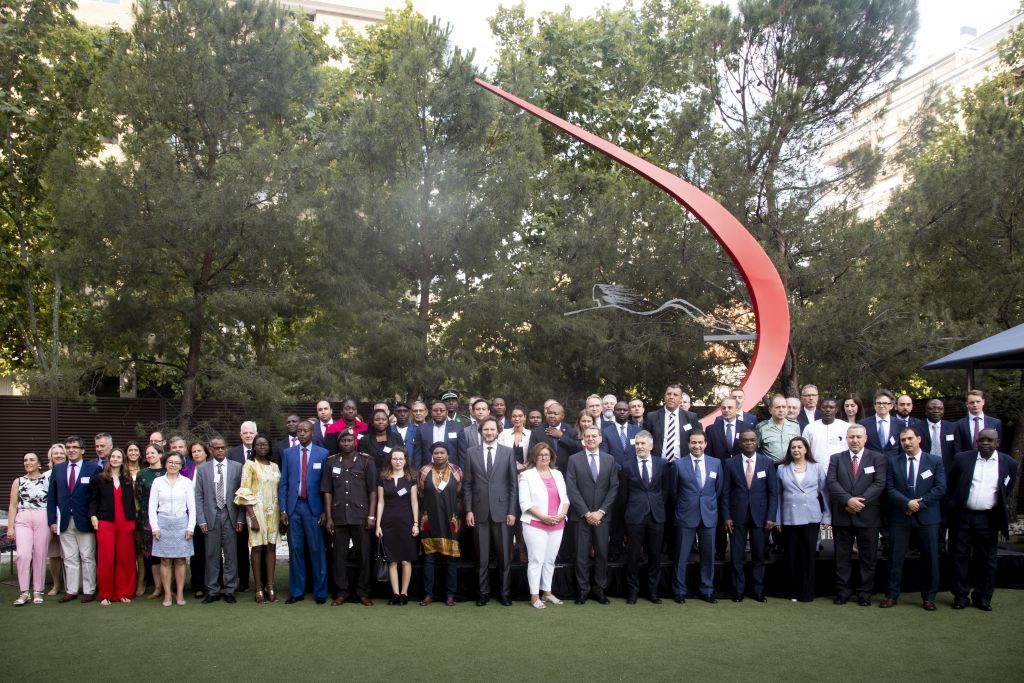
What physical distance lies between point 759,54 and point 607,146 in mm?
3863

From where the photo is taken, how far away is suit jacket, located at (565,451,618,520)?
24.4 ft

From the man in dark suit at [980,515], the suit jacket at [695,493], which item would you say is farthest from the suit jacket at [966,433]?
the suit jacket at [695,493]

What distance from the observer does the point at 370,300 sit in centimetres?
1309

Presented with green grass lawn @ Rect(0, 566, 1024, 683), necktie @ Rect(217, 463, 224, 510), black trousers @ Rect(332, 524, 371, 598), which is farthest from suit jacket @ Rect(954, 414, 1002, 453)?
necktie @ Rect(217, 463, 224, 510)

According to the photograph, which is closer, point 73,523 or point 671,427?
point 73,523

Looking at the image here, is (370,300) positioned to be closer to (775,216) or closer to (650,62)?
(775,216)

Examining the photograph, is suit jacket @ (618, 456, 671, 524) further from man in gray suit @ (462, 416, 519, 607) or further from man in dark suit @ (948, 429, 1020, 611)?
man in dark suit @ (948, 429, 1020, 611)

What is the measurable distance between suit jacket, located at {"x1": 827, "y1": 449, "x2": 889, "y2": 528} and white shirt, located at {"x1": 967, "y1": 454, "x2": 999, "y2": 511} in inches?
25.4

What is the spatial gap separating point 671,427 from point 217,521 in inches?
158

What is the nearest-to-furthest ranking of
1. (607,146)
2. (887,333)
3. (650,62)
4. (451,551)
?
(451,551) < (607,146) < (887,333) < (650,62)

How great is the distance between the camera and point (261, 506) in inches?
295

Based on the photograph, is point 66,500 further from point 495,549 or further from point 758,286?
point 758,286

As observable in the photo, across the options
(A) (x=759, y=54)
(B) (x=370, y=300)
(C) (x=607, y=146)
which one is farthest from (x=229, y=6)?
(A) (x=759, y=54)

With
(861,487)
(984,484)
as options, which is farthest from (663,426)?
(984,484)
